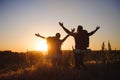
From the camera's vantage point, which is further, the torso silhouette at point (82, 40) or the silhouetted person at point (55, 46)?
the silhouetted person at point (55, 46)

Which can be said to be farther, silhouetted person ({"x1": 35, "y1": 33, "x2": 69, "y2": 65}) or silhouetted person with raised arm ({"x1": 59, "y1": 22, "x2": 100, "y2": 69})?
silhouetted person ({"x1": 35, "y1": 33, "x2": 69, "y2": 65})

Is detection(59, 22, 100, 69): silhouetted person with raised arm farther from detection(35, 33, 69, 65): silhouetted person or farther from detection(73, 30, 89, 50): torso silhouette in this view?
detection(35, 33, 69, 65): silhouetted person

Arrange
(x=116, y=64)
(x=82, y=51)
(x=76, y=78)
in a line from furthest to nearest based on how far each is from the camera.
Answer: (x=116, y=64), (x=82, y=51), (x=76, y=78)

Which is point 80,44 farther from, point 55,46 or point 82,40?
point 55,46

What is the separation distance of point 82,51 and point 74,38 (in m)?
0.86

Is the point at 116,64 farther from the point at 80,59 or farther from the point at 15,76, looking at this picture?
the point at 15,76

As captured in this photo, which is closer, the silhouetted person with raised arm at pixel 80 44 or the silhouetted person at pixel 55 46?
the silhouetted person with raised arm at pixel 80 44

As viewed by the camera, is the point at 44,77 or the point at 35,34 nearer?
the point at 44,77

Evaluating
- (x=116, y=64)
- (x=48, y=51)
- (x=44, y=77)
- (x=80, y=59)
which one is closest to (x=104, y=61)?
(x=116, y=64)

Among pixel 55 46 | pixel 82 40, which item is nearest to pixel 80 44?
pixel 82 40

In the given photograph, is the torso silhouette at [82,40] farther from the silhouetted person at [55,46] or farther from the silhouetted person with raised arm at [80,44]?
the silhouetted person at [55,46]

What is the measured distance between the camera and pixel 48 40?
16172 millimetres

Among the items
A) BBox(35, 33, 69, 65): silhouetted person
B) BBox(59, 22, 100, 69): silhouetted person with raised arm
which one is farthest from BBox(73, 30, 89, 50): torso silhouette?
Answer: BBox(35, 33, 69, 65): silhouetted person

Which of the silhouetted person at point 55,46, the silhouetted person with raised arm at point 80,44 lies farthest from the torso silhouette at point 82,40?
the silhouetted person at point 55,46
